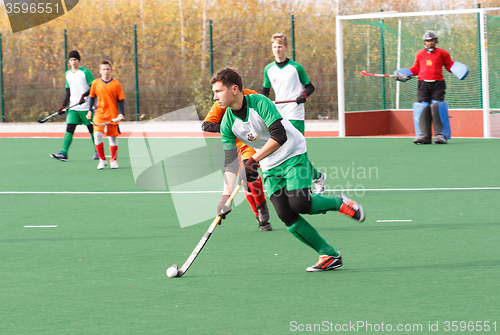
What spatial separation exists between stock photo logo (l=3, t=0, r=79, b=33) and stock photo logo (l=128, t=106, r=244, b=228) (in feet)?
36.2

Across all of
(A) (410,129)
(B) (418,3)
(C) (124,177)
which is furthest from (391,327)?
(B) (418,3)

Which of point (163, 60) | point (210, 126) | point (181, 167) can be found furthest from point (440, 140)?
point (163, 60)

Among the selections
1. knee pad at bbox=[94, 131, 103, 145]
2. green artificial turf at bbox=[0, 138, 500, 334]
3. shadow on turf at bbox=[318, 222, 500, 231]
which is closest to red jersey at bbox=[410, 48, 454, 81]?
green artificial turf at bbox=[0, 138, 500, 334]

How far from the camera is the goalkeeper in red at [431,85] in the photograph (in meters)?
12.9

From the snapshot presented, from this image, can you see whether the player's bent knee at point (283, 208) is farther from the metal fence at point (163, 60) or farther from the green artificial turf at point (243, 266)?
the metal fence at point (163, 60)

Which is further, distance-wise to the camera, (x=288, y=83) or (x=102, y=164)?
(x=102, y=164)

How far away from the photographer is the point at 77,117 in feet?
37.7

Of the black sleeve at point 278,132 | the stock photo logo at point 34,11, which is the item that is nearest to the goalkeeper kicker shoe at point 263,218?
the black sleeve at point 278,132

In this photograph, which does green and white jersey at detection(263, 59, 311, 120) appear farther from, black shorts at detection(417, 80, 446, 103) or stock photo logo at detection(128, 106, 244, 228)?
black shorts at detection(417, 80, 446, 103)

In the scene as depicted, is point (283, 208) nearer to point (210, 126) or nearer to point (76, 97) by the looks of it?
point (210, 126)

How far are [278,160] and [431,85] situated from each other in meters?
9.25
